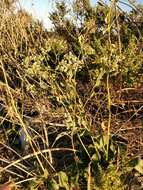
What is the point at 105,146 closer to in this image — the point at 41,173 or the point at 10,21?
the point at 41,173

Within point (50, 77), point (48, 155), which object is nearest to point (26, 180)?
point (48, 155)

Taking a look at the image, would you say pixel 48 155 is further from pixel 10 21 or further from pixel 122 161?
pixel 10 21

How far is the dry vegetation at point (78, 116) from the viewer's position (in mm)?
2797

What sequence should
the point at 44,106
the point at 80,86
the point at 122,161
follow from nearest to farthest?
the point at 122,161 → the point at 44,106 → the point at 80,86

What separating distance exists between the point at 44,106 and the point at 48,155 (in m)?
0.40

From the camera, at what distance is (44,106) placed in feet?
11.1

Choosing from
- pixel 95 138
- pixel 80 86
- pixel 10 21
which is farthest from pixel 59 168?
pixel 10 21

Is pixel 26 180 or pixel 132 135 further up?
pixel 132 135

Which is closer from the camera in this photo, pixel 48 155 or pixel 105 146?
pixel 105 146

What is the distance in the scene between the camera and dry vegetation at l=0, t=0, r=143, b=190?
2.80m

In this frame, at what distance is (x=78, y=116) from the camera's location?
2943 mm

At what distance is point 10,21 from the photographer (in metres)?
3.41

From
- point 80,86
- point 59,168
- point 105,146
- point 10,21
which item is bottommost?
point 59,168

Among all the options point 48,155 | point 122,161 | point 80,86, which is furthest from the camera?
point 80,86
